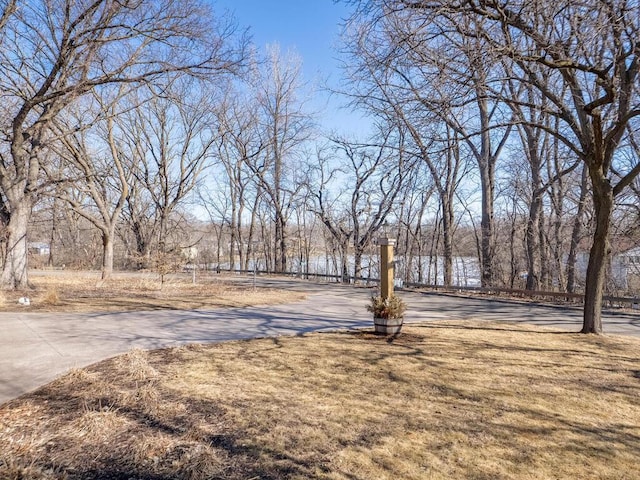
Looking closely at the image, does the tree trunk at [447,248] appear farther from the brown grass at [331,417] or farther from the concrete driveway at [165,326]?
the brown grass at [331,417]

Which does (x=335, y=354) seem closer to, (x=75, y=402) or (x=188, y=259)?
(x=75, y=402)

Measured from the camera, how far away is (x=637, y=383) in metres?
4.80

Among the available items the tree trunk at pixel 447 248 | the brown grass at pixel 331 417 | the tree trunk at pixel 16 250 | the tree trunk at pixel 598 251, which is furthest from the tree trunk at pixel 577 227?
the tree trunk at pixel 16 250

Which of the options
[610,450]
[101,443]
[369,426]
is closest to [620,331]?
[610,450]

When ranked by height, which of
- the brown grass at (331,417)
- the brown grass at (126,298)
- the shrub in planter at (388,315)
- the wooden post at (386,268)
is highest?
the wooden post at (386,268)

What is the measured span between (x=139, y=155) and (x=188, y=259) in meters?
15.5

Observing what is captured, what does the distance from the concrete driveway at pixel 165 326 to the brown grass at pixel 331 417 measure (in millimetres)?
682

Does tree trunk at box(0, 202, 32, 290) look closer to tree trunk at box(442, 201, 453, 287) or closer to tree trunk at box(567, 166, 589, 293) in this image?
tree trunk at box(442, 201, 453, 287)

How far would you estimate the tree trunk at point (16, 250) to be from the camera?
43.3ft

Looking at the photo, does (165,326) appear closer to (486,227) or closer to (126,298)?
(126,298)

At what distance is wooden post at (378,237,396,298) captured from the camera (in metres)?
7.41

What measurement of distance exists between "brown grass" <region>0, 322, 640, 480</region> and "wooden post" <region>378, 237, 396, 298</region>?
1.54 metres

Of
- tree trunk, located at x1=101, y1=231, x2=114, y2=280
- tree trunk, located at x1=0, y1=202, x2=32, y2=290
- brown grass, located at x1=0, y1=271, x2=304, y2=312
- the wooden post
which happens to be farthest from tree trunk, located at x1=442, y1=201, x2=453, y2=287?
tree trunk, located at x1=0, y1=202, x2=32, y2=290

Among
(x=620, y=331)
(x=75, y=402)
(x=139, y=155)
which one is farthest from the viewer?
(x=139, y=155)
